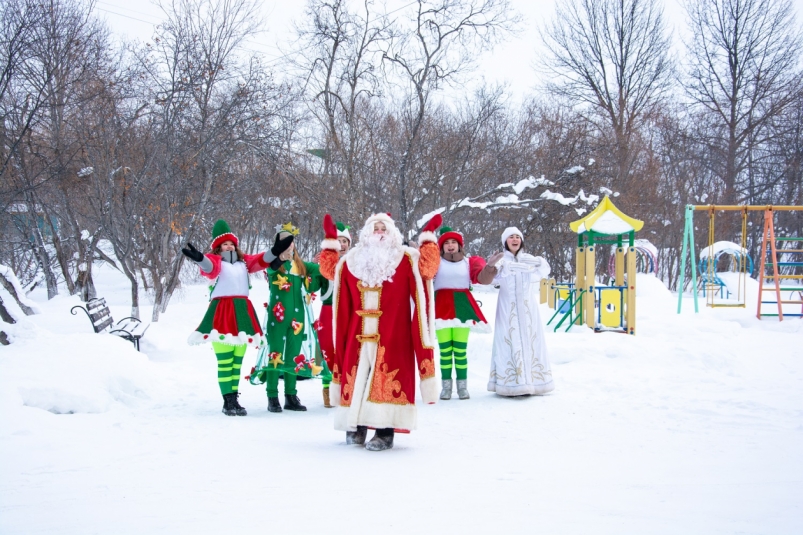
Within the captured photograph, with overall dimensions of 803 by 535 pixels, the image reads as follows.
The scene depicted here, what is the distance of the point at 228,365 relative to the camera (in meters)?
6.17

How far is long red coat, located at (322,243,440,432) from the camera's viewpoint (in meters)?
4.79

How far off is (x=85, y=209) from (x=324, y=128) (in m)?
7.17

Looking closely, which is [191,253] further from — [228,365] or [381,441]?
[381,441]

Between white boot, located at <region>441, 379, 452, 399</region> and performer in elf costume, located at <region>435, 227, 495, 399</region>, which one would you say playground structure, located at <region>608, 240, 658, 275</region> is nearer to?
performer in elf costume, located at <region>435, 227, 495, 399</region>

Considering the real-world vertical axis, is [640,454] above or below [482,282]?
below

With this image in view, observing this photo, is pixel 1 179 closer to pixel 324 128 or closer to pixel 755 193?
pixel 324 128

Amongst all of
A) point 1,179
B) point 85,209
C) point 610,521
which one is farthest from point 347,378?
point 85,209

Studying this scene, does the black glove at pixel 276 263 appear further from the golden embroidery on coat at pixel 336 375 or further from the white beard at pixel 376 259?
the golden embroidery on coat at pixel 336 375

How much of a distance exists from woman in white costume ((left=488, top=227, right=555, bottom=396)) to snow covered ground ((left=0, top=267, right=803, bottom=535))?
0.71ft

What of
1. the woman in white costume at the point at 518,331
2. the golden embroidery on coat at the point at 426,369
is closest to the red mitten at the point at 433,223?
the golden embroidery on coat at the point at 426,369

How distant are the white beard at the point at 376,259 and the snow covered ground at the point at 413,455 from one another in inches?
48.2

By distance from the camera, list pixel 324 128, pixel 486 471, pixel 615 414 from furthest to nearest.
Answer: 1. pixel 324 128
2. pixel 615 414
3. pixel 486 471

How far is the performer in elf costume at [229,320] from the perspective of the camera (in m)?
6.08

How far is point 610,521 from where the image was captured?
3143 millimetres
